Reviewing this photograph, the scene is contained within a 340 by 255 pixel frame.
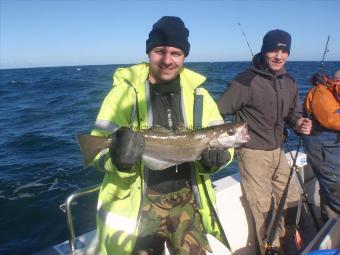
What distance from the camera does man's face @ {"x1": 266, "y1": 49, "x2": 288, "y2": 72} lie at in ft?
17.4

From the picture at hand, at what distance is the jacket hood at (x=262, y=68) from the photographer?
17.5 feet

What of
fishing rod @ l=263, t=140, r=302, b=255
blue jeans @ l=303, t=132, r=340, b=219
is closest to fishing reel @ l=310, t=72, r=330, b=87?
blue jeans @ l=303, t=132, r=340, b=219

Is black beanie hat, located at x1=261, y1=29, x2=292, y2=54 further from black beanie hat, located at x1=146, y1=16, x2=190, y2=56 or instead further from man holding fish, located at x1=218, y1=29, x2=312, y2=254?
black beanie hat, located at x1=146, y1=16, x2=190, y2=56

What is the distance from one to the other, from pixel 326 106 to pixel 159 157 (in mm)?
2896

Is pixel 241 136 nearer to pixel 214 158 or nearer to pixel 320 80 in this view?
pixel 214 158

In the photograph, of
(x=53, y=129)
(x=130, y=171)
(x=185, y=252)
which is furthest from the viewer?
(x=53, y=129)

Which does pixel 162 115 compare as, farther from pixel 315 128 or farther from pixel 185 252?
pixel 315 128

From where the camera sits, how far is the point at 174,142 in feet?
12.4

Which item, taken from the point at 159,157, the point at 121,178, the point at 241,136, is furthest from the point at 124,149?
the point at 241,136

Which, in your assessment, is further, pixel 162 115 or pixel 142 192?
pixel 162 115

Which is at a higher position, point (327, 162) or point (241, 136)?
point (241, 136)

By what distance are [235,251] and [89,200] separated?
634 centimetres

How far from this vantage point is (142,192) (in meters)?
3.31

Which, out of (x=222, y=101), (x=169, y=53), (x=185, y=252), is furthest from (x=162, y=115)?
(x=222, y=101)
